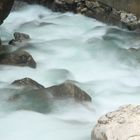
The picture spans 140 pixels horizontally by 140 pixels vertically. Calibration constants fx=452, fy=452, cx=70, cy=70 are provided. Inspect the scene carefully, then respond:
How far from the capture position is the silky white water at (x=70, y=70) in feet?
18.0

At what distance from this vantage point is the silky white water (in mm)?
5500

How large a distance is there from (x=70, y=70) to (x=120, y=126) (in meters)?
3.81

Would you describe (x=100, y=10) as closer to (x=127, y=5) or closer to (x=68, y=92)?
(x=127, y=5)

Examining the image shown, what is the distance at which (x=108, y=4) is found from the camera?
35.4ft

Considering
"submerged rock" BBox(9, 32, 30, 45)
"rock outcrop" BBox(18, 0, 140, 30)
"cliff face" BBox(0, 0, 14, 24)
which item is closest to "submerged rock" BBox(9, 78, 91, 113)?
"cliff face" BBox(0, 0, 14, 24)

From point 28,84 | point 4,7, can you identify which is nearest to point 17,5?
point 4,7

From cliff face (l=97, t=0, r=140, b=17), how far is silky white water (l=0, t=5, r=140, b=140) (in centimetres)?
52

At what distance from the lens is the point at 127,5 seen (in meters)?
10.5

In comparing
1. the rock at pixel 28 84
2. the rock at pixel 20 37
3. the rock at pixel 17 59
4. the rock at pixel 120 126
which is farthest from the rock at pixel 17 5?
the rock at pixel 120 126

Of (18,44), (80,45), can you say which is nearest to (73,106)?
(18,44)

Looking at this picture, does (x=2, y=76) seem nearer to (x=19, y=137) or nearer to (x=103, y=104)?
(x=103, y=104)

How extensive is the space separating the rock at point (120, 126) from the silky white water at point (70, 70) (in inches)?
29.7

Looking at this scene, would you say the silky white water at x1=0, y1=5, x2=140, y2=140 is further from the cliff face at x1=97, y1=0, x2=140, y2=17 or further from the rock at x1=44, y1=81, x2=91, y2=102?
the cliff face at x1=97, y1=0, x2=140, y2=17

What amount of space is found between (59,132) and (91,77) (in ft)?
8.23
